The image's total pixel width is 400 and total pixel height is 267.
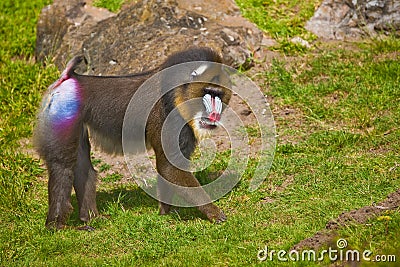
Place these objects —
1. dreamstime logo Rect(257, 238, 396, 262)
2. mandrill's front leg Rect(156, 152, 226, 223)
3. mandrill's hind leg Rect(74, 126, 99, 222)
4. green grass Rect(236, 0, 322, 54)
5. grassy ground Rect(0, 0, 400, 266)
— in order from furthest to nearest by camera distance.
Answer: green grass Rect(236, 0, 322, 54)
mandrill's hind leg Rect(74, 126, 99, 222)
mandrill's front leg Rect(156, 152, 226, 223)
grassy ground Rect(0, 0, 400, 266)
dreamstime logo Rect(257, 238, 396, 262)

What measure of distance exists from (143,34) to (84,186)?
3180 mm

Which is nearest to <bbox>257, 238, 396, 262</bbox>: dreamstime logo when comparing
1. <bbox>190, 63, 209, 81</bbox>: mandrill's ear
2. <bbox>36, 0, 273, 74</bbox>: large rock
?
<bbox>190, 63, 209, 81</bbox>: mandrill's ear

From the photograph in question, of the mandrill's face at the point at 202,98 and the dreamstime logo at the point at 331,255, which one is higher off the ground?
the mandrill's face at the point at 202,98

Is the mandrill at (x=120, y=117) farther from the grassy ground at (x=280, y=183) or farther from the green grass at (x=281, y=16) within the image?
the green grass at (x=281, y=16)

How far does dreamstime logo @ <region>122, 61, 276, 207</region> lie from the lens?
19.7ft

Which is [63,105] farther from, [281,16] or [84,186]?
[281,16]

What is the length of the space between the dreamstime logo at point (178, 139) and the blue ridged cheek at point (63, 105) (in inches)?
18.5

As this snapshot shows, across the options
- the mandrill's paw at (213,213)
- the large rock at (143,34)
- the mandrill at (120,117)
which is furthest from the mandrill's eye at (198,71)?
the large rock at (143,34)

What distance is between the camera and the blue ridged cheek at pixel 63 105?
5887 mm

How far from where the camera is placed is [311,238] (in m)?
4.98

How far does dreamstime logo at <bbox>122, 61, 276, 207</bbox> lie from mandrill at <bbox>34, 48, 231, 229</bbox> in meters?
0.02

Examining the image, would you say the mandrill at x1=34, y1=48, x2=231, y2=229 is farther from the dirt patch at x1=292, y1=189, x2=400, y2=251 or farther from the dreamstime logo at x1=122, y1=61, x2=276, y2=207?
the dirt patch at x1=292, y1=189, x2=400, y2=251

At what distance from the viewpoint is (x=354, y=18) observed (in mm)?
9484

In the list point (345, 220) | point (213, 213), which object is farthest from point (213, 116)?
point (345, 220)
